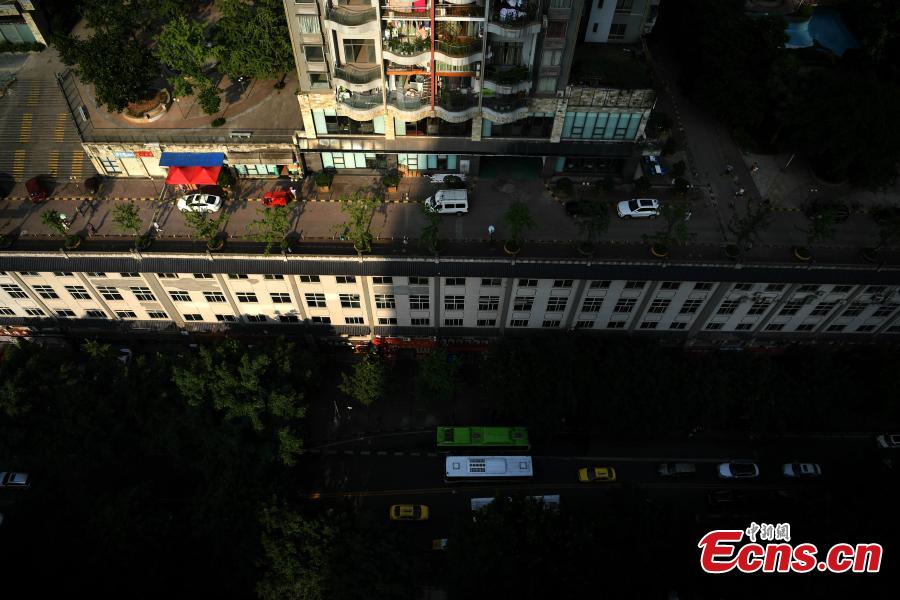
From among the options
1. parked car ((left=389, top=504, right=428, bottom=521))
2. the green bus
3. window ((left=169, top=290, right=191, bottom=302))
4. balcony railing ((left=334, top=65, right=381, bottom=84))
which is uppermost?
balcony railing ((left=334, top=65, right=381, bottom=84))

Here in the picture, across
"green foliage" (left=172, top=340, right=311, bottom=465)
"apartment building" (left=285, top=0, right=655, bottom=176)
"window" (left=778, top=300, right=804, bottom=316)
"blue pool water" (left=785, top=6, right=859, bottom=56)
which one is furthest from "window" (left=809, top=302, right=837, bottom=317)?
"green foliage" (left=172, top=340, right=311, bottom=465)

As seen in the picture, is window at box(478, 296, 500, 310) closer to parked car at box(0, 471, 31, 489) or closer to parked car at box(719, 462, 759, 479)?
parked car at box(719, 462, 759, 479)

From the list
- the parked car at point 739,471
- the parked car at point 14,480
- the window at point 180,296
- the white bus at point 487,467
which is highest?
the window at point 180,296

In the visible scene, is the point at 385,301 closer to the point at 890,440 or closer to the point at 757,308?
the point at 757,308

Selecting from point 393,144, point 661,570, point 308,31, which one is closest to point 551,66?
point 393,144

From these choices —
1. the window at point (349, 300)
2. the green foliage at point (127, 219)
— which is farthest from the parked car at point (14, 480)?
the window at point (349, 300)

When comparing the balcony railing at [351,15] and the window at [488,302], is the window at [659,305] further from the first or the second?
the balcony railing at [351,15]
